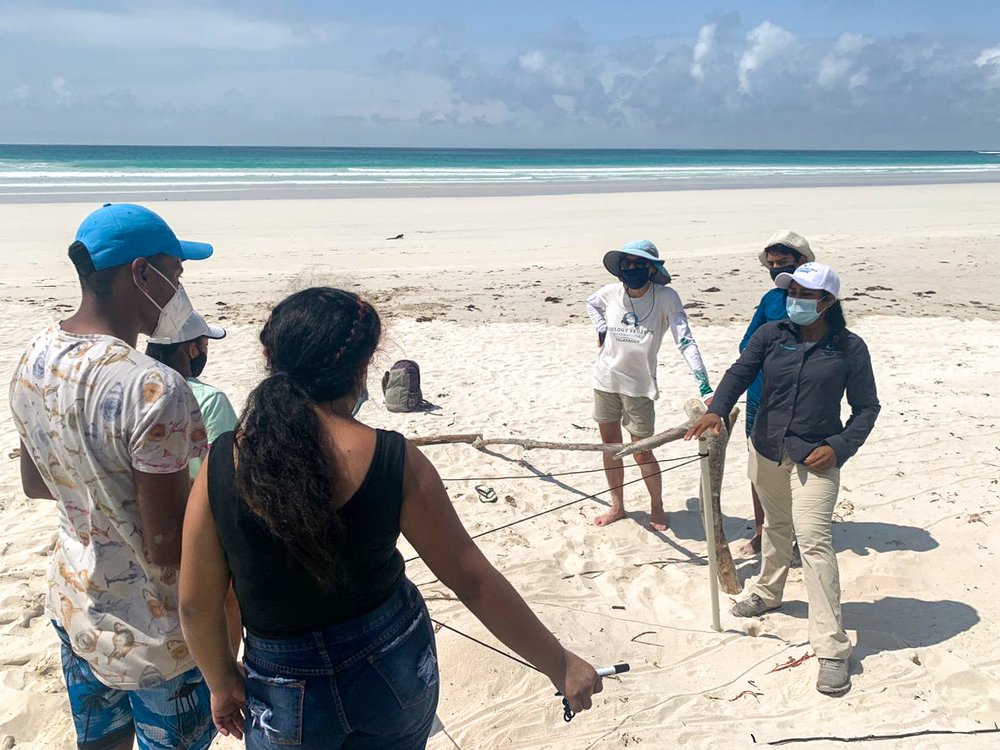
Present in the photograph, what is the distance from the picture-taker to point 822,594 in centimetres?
377

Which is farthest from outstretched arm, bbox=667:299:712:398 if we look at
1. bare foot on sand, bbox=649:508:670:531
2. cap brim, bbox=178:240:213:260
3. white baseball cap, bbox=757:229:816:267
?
cap brim, bbox=178:240:213:260

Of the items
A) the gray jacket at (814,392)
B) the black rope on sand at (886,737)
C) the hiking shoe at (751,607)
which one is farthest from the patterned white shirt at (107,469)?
the hiking shoe at (751,607)

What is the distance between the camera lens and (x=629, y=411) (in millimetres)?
5367

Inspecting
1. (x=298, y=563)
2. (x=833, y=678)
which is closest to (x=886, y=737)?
(x=833, y=678)

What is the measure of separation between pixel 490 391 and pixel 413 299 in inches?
187

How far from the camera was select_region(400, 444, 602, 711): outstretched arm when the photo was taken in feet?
5.74

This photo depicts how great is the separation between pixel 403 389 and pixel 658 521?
2964mm

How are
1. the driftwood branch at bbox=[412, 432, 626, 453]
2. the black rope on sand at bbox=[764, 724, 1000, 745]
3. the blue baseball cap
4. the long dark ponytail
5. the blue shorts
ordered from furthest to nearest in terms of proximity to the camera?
1. the driftwood branch at bbox=[412, 432, 626, 453]
2. the black rope on sand at bbox=[764, 724, 1000, 745]
3. the blue shorts
4. the blue baseball cap
5. the long dark ponytail

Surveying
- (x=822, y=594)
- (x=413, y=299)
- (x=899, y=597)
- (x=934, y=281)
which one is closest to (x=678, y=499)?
(x=899, y=597)

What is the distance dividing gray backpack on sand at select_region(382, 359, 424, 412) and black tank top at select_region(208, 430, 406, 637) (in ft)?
18.7

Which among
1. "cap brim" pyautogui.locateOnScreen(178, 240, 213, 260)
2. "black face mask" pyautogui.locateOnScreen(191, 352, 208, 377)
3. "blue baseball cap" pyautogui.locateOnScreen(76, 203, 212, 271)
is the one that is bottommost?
"black face mask" pyautogui.locateOnScreen(191, 352, 208, 377)

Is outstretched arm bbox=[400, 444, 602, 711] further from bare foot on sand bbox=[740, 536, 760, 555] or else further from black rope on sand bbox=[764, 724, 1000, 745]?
bare foot on sand bbox=[740, 536, 760, 555]

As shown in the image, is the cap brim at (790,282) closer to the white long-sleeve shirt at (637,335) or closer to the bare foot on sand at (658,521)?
the white long-sleeve shirt at (637,335)

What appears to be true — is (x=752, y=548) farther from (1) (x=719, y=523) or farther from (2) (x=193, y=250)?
(2) (x=193, y=250)
